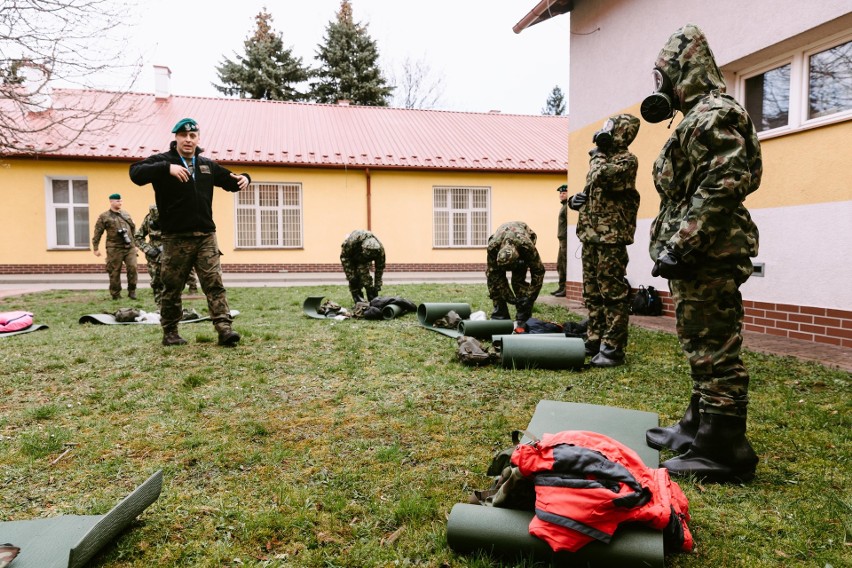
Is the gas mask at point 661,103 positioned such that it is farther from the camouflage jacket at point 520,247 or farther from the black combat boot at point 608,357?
the camouflage jacket at point 520,247

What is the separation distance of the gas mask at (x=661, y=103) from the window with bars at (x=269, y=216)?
1582 cm

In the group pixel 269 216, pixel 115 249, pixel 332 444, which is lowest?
pixel 332 444

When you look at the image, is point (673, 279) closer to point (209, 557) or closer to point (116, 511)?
point (209, 557)

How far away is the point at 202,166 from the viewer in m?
6.09

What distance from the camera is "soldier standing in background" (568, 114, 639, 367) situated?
5.14m

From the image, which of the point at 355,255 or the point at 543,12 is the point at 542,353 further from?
the point at 543,12

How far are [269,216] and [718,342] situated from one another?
16724 millimetres

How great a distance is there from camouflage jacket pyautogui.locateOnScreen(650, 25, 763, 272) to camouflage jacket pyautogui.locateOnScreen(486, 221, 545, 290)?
12.3 ft

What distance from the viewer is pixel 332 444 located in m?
3.29

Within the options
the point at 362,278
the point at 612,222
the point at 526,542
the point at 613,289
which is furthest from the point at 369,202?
the point at 526,542

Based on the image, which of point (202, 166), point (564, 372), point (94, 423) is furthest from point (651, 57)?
point (94, 423)

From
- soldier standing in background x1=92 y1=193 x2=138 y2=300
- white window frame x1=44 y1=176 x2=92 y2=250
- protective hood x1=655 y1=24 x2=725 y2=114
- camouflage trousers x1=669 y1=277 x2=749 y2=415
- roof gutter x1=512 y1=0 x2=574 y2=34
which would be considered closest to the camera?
camouflage trousers x1=669 y1=277 x2=749 y2=415

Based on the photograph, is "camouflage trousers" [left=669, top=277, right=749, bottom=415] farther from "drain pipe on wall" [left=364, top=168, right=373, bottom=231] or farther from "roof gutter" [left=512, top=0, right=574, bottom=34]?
"drain pipe on wall" [left=364, top=168, right=373, bottom=231]

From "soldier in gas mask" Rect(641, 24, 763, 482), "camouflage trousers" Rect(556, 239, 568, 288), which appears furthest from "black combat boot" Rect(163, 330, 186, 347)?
"camouflage trousers" Rect(556, 239, 568, 288)
